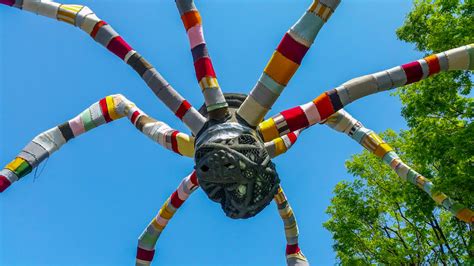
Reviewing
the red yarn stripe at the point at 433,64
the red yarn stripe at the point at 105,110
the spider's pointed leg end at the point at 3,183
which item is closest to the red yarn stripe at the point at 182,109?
the red yarn stripe at the point at 105,110

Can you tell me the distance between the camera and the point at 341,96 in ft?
17.3

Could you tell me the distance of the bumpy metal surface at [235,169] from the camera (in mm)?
4387

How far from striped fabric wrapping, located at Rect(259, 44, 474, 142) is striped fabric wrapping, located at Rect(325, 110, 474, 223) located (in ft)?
8.41

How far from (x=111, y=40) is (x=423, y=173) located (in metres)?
9.02

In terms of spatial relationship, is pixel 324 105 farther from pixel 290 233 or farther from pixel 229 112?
pixel 290 233

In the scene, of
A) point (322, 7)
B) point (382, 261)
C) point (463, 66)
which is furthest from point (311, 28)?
point (382, 261)

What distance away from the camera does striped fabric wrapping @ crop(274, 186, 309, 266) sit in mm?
9062

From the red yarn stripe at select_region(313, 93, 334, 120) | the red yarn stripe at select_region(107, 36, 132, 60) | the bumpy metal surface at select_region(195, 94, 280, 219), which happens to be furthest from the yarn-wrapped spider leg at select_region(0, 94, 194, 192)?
the red yarn stripe at select_region(313, 93, 334, 120)

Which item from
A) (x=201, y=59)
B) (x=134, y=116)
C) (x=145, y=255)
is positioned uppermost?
(x=134, y=116)

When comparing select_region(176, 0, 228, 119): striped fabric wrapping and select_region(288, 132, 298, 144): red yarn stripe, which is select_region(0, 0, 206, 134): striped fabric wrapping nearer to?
select_region(176, 0, 228, 119): striped fabric wrapping

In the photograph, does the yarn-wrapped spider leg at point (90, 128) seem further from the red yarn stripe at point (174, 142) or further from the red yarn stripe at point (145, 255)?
the red yarn stripe at point (145, 255)

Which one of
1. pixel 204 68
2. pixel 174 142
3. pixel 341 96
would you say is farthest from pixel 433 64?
pixel 174 142

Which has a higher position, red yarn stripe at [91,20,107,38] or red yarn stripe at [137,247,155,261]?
red yarn stripe at [91,20,107,38]

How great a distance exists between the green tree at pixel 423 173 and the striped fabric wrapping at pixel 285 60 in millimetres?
4844
